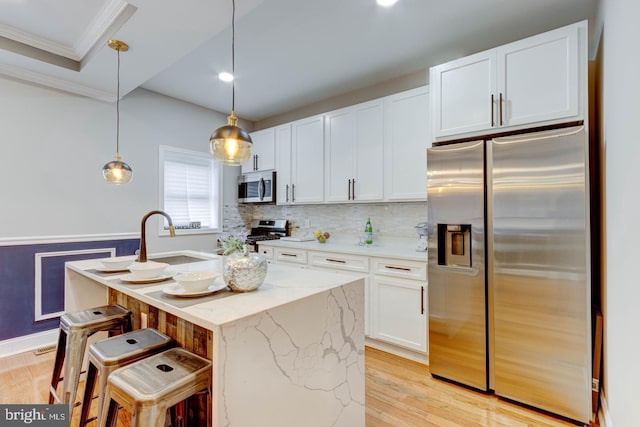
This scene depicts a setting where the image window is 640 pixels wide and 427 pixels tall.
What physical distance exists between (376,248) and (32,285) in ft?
10.7

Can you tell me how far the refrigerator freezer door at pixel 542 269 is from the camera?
182 cm

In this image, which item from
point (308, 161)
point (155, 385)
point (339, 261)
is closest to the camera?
point (155, 385)

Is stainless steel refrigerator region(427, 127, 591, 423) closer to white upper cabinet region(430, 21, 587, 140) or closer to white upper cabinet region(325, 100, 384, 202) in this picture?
white upper cabinet region(430, 21, 587, 140)

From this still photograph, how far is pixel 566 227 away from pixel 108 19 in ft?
10.8

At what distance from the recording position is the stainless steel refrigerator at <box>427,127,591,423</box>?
6.01 ft

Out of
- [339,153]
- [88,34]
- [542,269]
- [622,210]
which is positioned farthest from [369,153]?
[88,34]

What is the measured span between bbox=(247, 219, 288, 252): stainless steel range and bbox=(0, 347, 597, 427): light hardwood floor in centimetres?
222

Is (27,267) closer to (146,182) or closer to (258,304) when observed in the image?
(146,182)

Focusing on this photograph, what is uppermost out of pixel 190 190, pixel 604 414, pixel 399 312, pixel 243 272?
pixel 190 190

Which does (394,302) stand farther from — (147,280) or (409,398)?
(147,280)

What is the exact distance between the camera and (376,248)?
3115 millimetres

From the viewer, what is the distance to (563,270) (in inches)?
73.3

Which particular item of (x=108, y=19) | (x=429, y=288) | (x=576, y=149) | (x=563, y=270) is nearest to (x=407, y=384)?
(x=429, y=288)

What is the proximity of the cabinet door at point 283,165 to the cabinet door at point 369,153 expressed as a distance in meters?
1.01
